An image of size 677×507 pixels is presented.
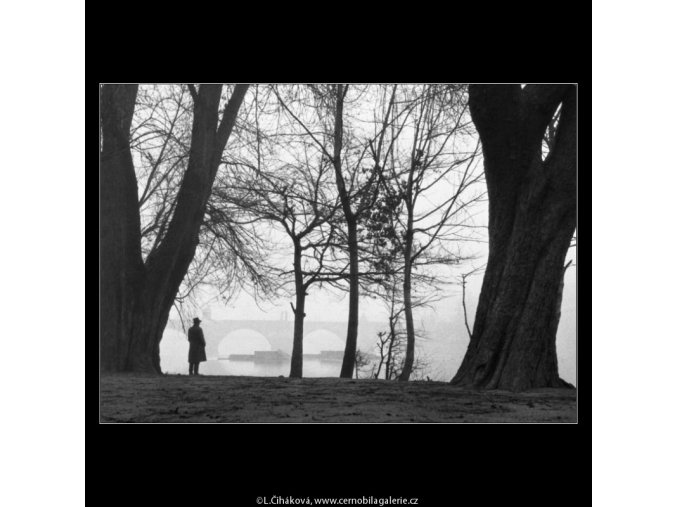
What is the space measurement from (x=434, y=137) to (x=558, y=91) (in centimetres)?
158

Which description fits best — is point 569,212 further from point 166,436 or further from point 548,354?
point 166,436

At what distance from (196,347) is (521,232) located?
362 centimetres

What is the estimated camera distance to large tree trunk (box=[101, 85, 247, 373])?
25.7 ft

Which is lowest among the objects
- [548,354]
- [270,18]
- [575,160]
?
[548,354]

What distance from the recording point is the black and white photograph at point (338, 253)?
281 inches

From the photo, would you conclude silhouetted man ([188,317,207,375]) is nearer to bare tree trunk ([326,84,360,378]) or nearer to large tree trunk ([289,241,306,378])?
large tree trunk ([289,241,306,378])

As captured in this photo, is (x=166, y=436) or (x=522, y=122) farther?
(x=522, y=122)

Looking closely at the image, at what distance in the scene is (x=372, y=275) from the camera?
813cm

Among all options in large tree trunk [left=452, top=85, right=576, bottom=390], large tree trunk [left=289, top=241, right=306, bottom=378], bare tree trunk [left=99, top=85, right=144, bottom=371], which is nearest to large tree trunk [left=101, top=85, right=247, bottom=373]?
bare tree trunk [left=99, top=85, right=144, bottom=371]

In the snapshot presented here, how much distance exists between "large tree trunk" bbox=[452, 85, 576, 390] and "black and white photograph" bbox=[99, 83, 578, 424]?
0.06ft

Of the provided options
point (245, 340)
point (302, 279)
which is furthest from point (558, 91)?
point (245, 340)

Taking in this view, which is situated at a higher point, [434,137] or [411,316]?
[434,137]
